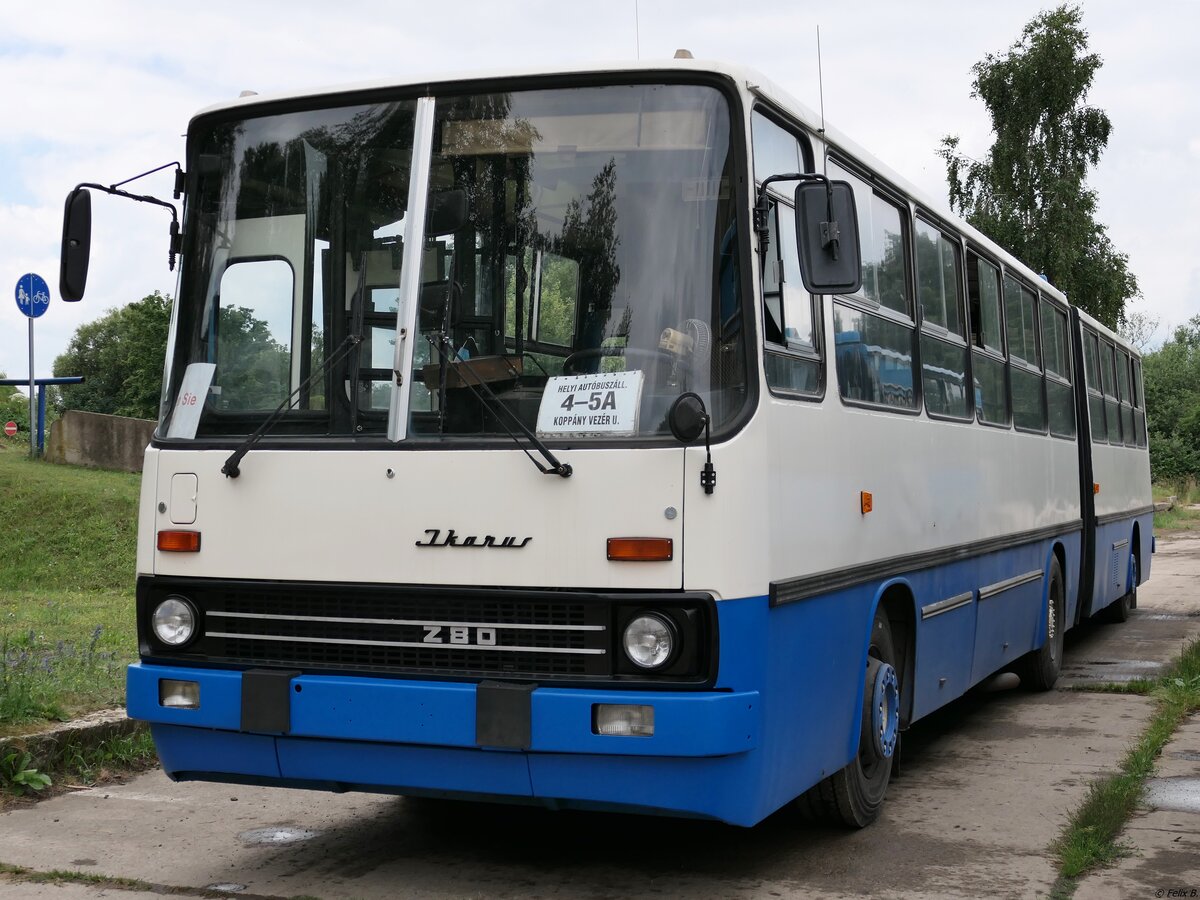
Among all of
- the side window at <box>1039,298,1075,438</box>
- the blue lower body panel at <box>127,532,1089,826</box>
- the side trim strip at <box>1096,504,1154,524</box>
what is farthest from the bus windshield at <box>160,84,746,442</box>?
the side trim strip at <box>1096,504,1154,524</box>

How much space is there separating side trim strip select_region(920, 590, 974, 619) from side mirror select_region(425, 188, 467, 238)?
3156mm

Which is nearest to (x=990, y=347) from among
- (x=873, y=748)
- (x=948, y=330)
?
(x=948, y=330)

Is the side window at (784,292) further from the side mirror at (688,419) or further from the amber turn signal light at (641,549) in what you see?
the amber turn signal light at (641,549)

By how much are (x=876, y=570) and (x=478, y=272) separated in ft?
7.42

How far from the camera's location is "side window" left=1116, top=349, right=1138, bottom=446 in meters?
15.8

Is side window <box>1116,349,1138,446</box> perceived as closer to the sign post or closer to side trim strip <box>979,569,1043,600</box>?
side trim strip <box>979,569,1043,600</box>

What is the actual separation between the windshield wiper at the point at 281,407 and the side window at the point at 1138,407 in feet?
43.2

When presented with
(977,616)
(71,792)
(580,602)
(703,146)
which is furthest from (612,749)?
(977,616)

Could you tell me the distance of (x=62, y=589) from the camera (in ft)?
49.1

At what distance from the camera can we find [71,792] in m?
7.32

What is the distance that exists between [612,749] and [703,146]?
6.89 ft

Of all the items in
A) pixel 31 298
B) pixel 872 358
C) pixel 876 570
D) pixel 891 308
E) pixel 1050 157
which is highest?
pixel 1050 157

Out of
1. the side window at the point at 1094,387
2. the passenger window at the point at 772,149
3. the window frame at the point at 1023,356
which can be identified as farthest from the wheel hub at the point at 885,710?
the side window at the point at 1094,387

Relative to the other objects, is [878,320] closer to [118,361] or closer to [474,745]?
[474,745]
